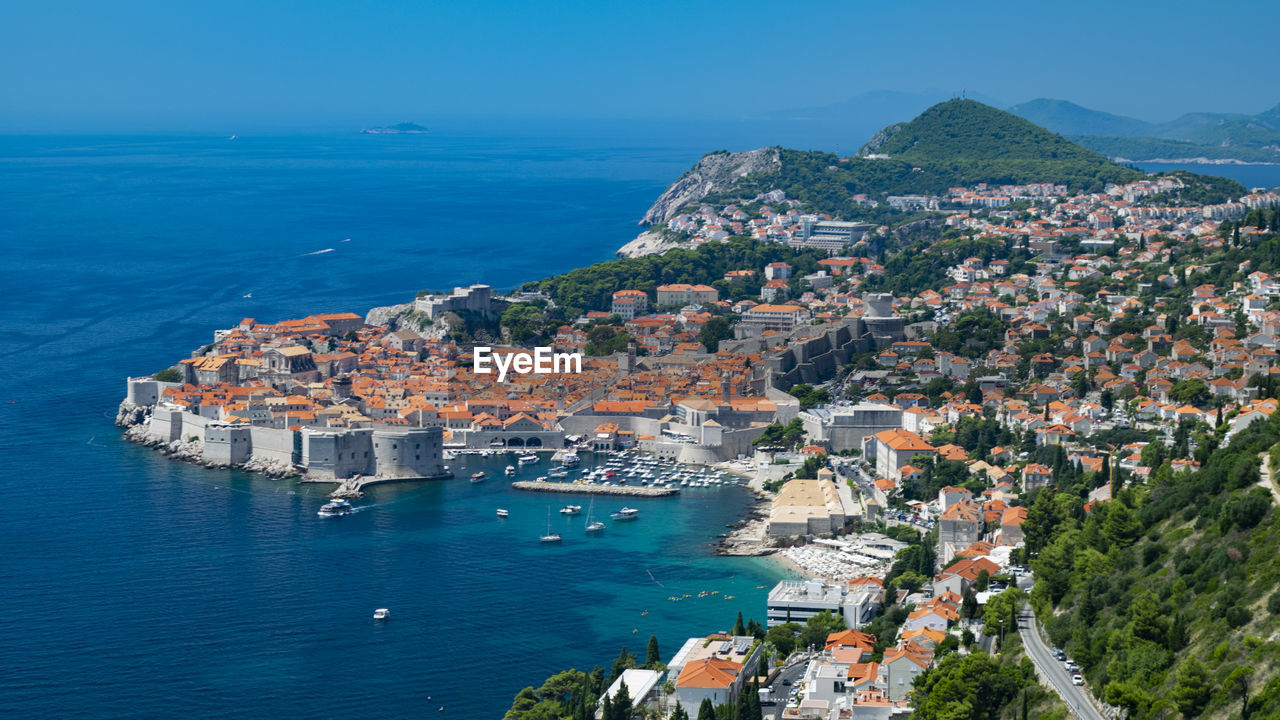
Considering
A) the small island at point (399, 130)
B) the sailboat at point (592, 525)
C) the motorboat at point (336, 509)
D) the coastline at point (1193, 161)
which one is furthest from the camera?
the small island at point (399, 130)

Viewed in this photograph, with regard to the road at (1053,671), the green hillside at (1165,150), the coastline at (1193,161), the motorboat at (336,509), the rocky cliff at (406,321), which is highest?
the green hillside at (1165,150)

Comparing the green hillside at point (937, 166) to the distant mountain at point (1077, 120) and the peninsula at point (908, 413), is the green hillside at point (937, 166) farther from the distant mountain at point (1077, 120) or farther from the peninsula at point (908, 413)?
the distant mountain at point (1077, 120)

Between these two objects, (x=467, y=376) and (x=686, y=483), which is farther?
(x=467, y=376)

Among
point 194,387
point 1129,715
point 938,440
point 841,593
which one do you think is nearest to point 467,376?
point 194,387

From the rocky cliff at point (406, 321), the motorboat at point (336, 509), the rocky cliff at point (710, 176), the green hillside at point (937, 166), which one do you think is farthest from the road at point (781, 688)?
the rocky cliff at point (710, 176)

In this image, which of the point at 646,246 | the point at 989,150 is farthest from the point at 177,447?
the point at 989,150

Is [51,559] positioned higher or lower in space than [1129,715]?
lower

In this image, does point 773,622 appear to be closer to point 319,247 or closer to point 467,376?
point 467,376

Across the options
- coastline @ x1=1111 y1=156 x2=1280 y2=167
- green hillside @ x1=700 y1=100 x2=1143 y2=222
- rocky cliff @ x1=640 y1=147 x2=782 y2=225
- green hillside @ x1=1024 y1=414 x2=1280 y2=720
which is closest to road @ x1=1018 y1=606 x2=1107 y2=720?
green hillside @ x1=1024 y1=414 x2=1280 y2=720
